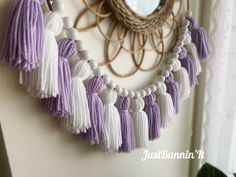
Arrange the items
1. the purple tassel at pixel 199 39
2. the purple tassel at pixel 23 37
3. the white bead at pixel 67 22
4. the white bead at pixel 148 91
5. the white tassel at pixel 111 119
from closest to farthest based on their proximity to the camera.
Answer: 1. the purple tassel at pixel 23 37
2. the white bead at pixel 67 22
3. the white tassel at pixel 111 119
4. the white bead at pixel 148 91
5. the purple tassel at pixel 199 39

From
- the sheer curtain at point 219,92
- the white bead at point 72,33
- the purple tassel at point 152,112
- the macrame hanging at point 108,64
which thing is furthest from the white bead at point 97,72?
the sheer curtain at point 219,92

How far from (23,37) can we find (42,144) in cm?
27

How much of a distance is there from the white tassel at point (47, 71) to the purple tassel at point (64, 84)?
0.03 m

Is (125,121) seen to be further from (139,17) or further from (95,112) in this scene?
(139,17)

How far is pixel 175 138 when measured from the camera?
1131 millimetres

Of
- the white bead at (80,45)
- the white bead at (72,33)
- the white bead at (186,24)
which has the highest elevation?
the white bead at (186,24)

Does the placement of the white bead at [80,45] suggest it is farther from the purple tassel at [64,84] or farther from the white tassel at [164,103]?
the white tassel at [164,103]

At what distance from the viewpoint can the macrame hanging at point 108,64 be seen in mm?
595

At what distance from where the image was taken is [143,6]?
84 centimetres

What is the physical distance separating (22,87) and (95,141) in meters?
0.23

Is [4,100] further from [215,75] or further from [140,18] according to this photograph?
[215,75]

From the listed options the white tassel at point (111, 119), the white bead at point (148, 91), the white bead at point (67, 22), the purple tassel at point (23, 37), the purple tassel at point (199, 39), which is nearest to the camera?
the purple tassel at point (23, 37)

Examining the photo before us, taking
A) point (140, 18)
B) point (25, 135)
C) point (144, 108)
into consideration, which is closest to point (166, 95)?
point (144, 108)

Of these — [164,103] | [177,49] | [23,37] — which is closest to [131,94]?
[164,103]
